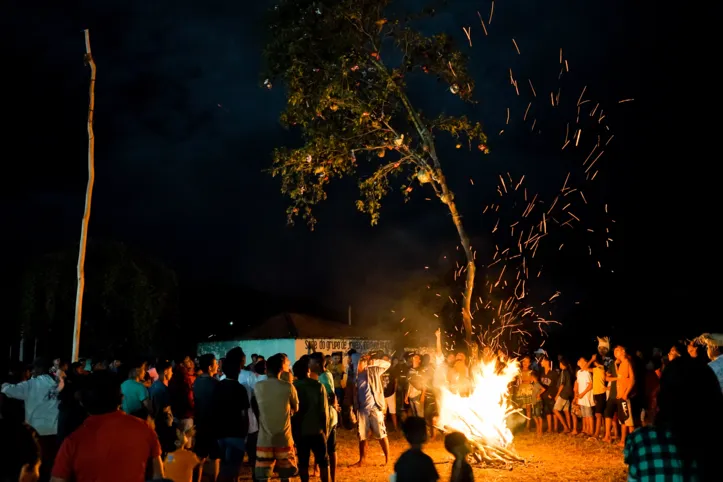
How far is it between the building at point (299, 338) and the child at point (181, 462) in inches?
823

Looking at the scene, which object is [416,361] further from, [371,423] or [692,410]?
[692,410]

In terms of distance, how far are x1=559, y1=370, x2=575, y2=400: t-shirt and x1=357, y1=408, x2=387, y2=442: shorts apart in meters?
6.32

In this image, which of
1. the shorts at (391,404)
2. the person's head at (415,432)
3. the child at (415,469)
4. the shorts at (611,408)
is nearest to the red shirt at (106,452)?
the child at (415,469)

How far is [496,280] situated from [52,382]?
33512 millimetres

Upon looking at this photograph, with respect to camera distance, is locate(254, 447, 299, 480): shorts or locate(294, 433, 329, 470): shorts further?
locate(294, 433, 329, 470): shorts

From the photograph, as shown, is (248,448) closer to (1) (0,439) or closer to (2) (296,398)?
(2) (296,398)

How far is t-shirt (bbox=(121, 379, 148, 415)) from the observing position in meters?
9.40

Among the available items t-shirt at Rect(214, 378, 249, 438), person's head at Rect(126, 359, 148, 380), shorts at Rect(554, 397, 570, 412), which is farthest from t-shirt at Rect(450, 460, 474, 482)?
shorts at Rect(554, 397, 570, 412)

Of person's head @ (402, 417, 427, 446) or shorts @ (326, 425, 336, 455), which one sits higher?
person's head @ (402, 417, 427, 446)

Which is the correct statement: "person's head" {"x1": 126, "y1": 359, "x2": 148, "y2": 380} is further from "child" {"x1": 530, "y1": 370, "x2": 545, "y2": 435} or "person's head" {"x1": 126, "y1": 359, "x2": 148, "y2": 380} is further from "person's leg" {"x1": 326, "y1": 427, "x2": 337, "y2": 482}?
"child" {"x1": 530, "y1": 370, "x2": 545, "y2": 435}

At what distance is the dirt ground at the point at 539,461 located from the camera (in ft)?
37.3

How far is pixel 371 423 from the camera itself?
1260 cm

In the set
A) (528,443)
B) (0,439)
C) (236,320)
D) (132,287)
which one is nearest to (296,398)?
(0,439)

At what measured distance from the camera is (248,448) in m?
12.2
